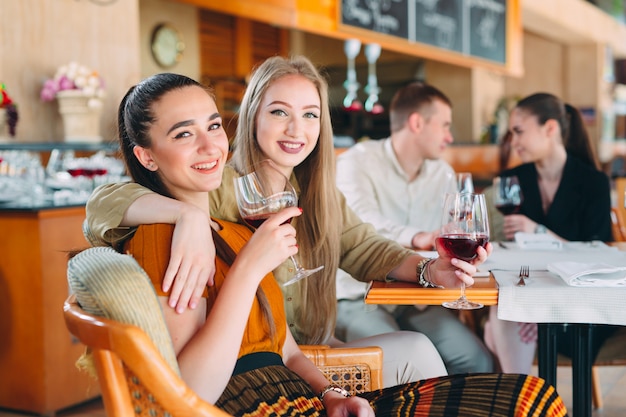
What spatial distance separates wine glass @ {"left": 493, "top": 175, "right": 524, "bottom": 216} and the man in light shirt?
278mm

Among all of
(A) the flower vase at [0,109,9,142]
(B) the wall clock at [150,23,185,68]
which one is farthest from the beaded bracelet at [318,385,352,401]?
(B) the wall clock at [150,23,185,68]

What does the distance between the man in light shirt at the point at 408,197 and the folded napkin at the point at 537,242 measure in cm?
29

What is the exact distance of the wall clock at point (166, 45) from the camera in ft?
24.3

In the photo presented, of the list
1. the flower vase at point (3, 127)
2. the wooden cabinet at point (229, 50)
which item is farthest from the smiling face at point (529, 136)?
the wooden cabinet at point (229, 50)

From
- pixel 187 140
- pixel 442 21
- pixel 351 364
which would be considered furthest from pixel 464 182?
pixel 442 21

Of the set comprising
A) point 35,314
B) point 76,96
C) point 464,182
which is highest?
point 76,96

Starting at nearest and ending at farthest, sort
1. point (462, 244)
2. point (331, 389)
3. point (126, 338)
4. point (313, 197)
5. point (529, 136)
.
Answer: point (126, 338) → point (331, 389) → point (462, 244) → point (313, 197) → point (529, 136)

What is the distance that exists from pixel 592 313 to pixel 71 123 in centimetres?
336

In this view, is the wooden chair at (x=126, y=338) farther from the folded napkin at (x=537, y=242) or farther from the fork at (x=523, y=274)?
the folded napkin at (x=537, y=242)

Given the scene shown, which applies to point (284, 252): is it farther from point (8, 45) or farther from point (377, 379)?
point (8, 45)

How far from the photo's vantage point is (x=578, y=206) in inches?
117

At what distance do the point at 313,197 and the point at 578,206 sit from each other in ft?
4.64

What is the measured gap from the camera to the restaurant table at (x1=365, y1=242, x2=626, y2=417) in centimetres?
171

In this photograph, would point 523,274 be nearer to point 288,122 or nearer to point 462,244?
point 462,244
